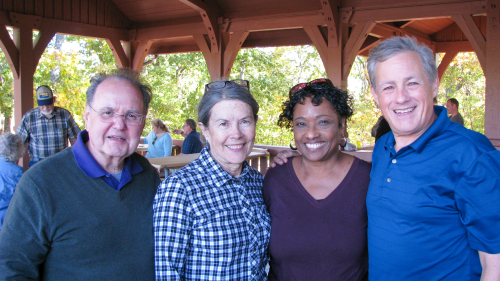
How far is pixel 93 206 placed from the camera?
1439 millimetres

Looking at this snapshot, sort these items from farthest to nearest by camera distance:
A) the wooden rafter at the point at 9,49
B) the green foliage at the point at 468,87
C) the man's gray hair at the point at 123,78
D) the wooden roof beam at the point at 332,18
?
the green foliage at the point at 468,87 < the wooden rafter at the point at 9,49 < the wooden roof beam at the point at 332,18 < the man's gray hair at the point at 123,78

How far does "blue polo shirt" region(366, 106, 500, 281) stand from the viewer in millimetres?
1211

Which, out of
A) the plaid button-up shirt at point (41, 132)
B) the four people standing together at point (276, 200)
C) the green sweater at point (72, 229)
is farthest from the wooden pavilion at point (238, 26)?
the green sweater at point (72, 229)

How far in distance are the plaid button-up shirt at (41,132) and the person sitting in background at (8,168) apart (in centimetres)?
157

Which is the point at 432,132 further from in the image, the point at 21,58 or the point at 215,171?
the point at 21,58

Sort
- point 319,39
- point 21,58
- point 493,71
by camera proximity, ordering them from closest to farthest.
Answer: point 493,71, point 319,39, point 21,58

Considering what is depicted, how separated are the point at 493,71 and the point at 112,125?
490 centimetres

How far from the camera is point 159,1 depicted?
286 inches

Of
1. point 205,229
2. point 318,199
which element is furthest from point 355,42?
point 205,229

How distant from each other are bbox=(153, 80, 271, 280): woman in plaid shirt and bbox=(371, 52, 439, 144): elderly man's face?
580mm

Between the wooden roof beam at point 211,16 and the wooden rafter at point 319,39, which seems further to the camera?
the wooden roof beam at point 211,16

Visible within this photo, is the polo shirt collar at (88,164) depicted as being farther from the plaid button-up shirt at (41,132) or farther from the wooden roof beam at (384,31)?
the wooden roof beam at (384,31)

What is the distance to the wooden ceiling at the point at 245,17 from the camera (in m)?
5.46

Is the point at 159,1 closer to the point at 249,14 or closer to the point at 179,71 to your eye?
the point at 249,14
